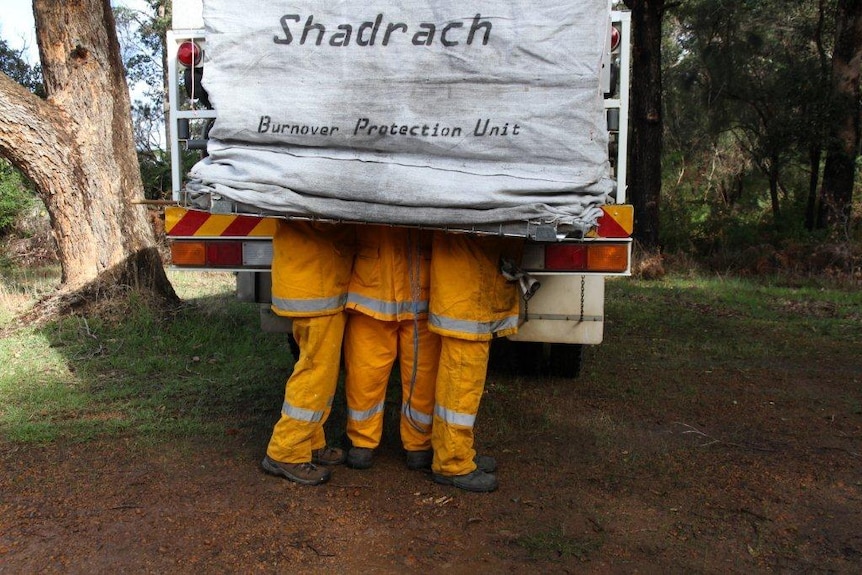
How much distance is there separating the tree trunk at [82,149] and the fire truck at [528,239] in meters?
2.40

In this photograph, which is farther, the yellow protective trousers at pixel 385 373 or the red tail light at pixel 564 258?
the red tail light at pixel 564 258

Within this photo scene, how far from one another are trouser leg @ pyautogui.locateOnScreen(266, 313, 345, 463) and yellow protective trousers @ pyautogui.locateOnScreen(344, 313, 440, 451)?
0.11m

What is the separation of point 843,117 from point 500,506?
531 inches

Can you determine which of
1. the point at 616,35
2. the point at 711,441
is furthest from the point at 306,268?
the point at 711,441

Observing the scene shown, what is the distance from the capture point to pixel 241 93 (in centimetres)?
308

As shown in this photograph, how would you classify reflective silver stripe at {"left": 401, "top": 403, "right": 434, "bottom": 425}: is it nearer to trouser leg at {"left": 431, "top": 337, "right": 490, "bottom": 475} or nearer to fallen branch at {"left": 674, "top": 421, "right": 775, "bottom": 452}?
trouser leg at {"left": 431, "top": 337, "right": 490, "bottom": 475}

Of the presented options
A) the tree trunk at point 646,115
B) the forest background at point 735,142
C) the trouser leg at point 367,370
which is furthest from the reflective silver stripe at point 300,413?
the tree trunk at point 646,115

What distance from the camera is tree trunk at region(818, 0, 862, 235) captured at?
1348 cm

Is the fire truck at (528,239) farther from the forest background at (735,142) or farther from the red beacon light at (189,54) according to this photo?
the forest background at (735,142)

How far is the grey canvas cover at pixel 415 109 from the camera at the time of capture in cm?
289

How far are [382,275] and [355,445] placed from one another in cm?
84

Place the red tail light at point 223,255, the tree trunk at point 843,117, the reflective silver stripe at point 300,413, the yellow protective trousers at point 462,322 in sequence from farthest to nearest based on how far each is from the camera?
1. the tree trunk at point 843,117
2. the red tail light at point 223,255
3. the reflective silver stripe at point 300,413
4. the yellow protective trousers at point 462,322

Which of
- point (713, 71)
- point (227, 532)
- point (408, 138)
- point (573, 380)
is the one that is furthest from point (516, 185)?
point (713, 71)

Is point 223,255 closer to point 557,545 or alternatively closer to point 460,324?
point 460,324
